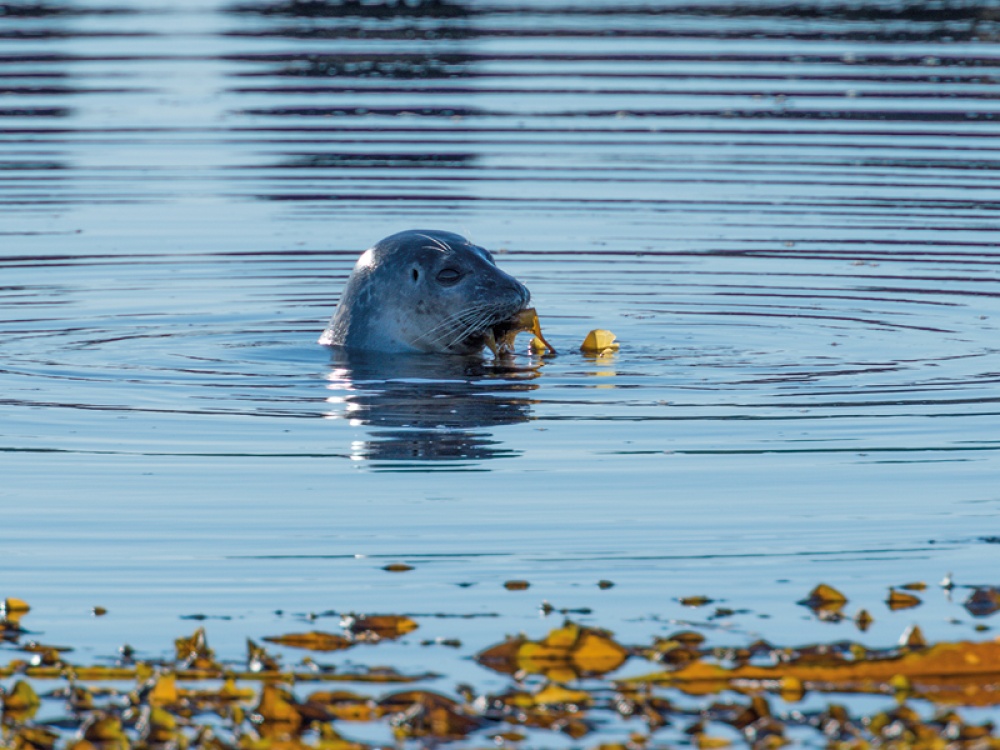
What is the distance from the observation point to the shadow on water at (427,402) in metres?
9.39

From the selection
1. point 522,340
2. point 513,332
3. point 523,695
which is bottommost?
point 523,695

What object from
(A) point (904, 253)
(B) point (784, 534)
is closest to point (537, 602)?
(B) point (784, 534)

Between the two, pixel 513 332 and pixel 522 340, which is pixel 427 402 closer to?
pixel 513 332

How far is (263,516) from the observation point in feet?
26.8

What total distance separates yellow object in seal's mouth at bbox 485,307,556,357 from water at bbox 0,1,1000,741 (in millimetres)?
127

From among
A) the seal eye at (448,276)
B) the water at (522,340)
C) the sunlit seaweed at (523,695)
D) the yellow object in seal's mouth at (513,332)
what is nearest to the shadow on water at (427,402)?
the water at (522,340)

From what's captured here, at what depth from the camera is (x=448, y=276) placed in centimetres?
1178

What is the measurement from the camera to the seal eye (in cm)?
1177

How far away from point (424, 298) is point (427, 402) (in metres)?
1.54

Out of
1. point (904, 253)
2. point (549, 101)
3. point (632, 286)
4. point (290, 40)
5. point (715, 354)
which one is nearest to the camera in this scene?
point (715, 354)

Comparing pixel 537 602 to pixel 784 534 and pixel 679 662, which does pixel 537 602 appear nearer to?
pixel 679 662

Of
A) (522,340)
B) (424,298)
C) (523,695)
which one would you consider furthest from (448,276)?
(523,695)

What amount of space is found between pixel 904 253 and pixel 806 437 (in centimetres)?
628

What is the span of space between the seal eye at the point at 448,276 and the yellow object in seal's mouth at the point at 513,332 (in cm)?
34
